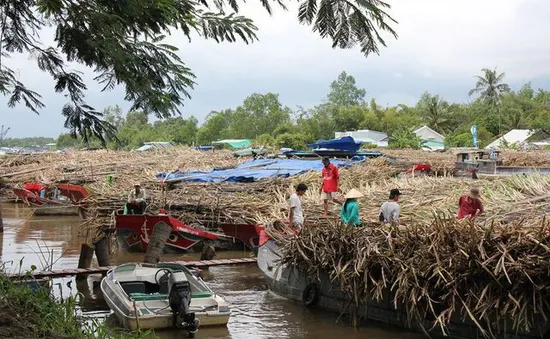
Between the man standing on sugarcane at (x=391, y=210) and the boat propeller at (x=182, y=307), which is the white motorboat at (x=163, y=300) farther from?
the man standing on sugarcane at (x=391, y=210)

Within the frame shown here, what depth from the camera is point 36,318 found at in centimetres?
750

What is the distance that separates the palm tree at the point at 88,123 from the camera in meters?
5.97

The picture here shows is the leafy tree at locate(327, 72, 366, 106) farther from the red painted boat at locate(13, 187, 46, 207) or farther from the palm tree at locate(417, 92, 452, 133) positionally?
the red painted boat at locate(13, 187, 46, 207)

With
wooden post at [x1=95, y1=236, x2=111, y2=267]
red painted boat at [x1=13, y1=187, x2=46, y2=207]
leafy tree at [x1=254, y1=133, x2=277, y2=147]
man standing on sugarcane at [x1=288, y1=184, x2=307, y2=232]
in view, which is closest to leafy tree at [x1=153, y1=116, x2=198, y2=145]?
leafy tree at [x1=254, y1=133, x2=277, y2=147]

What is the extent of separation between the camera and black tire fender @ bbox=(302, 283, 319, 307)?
1294 centimetres

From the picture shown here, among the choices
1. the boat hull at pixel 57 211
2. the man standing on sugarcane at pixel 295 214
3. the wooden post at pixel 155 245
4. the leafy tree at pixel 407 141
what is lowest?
the boat hull at pixel 57 211

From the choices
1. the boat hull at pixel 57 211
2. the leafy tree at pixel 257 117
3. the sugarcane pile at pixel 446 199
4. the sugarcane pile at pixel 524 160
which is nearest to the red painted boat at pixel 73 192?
the boat hull at pixel 57 211

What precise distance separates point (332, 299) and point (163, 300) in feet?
10.8

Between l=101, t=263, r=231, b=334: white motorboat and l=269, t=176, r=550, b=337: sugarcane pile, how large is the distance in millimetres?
2156

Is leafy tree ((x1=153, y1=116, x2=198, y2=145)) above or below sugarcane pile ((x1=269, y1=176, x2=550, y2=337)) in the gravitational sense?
above

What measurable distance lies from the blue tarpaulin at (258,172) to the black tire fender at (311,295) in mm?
10437

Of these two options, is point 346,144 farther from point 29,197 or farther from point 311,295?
point 29,197

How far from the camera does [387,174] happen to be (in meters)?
25.2

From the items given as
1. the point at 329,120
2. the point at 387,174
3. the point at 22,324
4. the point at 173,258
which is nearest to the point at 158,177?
the point at 173,258
